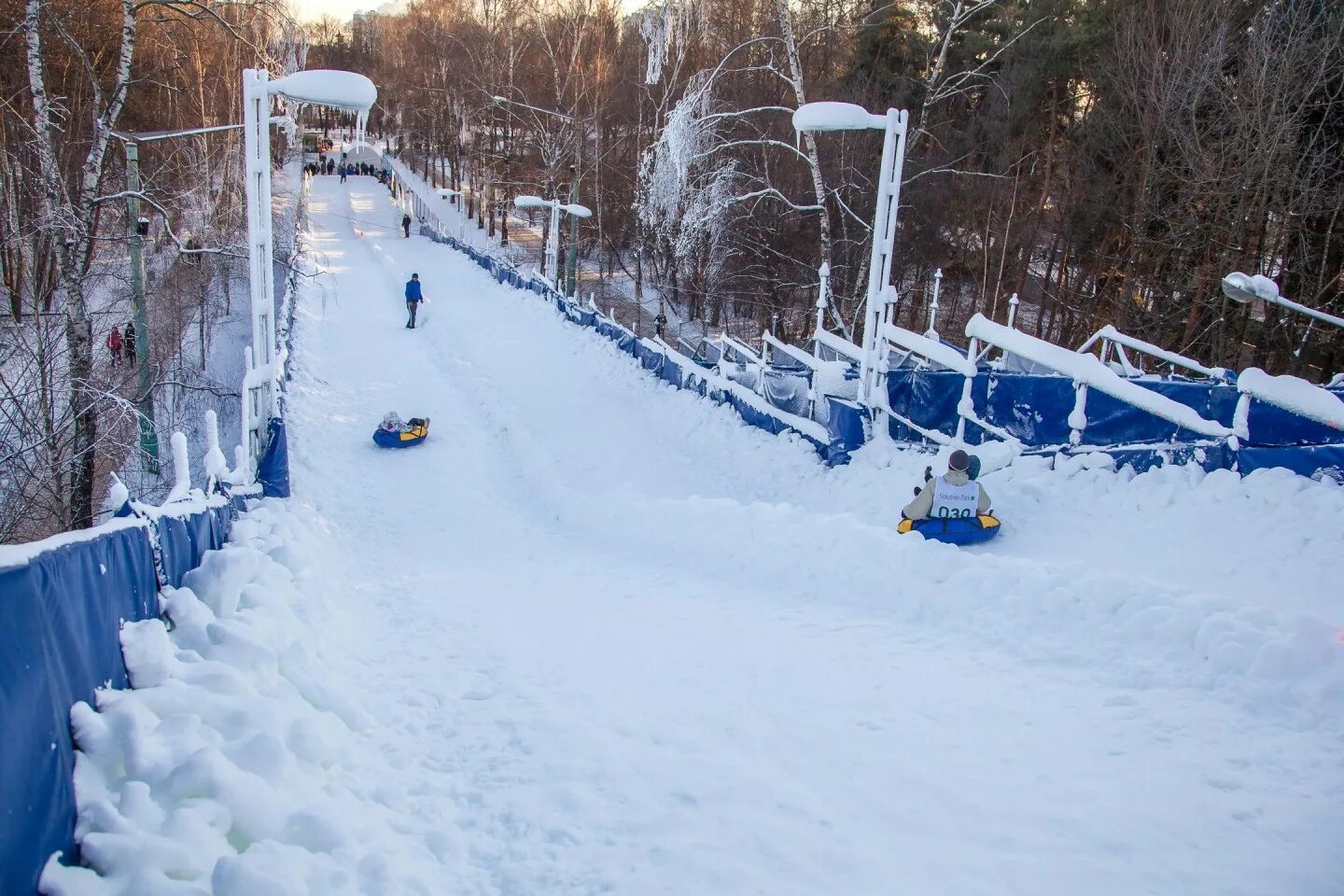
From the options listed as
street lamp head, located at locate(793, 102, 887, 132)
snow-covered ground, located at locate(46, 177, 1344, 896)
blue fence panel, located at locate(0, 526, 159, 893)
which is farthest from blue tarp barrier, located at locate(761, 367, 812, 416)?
blue fence panel, located at locate(0, 526, 159, 893)

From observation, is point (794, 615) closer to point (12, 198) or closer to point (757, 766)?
point (757, 766)

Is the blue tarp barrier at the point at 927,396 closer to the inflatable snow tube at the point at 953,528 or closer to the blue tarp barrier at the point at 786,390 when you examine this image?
the blue tarp barrier at the point at 786,390

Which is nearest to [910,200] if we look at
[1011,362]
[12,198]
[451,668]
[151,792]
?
[1011,362]

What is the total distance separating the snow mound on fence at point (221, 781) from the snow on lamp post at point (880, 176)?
805 centimetres

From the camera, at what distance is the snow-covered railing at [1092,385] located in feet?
27.3

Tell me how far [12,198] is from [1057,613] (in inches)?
662

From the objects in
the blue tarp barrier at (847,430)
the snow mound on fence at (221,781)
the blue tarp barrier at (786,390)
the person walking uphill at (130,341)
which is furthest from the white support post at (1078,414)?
the person walking uphill at (130,341)

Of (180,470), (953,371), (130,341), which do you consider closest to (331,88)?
(180,470)

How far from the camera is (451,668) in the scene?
605 cm

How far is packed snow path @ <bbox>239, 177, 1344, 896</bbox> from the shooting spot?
3.74 m

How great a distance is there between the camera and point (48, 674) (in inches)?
121

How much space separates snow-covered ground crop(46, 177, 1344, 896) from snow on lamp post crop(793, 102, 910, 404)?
1892 mm

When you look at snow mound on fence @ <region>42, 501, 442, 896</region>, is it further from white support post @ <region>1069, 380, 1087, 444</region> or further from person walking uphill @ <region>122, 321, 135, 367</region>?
person walking uphill @ <region>122, 321, 135, 367</region>

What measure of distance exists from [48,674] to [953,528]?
22.9 ft
